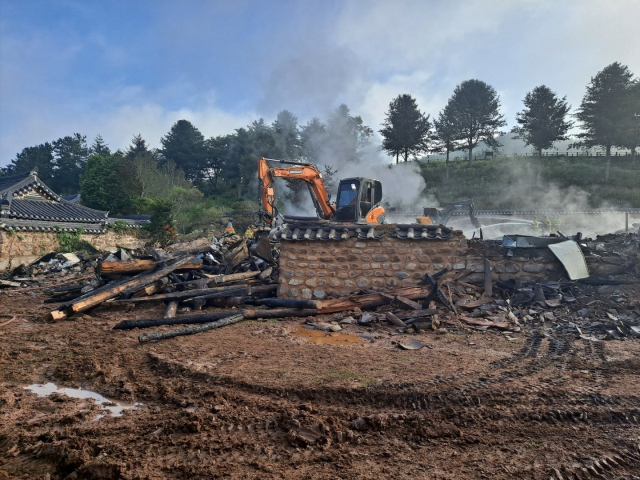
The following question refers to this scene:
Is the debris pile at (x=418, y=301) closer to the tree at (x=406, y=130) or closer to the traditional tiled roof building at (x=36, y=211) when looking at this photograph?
the traditional tiled roof building at (x=36, y=211)

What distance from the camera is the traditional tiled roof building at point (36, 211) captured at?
17.7 m

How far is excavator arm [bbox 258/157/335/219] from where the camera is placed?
13.0m

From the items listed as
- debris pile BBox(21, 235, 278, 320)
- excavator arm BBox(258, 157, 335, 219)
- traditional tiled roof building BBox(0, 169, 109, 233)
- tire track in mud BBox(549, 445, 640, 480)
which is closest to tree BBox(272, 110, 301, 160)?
traditional tiled roof building BBox(0, 169, 109, 233)

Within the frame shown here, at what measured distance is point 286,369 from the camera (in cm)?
440

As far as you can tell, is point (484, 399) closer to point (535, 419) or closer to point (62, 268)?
point (535, 419)

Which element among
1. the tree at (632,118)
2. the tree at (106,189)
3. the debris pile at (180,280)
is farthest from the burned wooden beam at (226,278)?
the tree at (632,118)

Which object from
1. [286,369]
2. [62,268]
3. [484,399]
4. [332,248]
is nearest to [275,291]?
[332,248]

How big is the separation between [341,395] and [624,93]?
44.8 m

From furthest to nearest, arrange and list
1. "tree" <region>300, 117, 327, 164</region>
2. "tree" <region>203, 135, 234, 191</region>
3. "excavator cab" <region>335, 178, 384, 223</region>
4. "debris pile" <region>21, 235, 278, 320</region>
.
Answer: "tree" <region>203, 135, 234, 191</region> → "tree" <region>300, 117, 327, 164</region> → "excavator cab" <region>335, 178, 384, 223</region> → "debris pile" <region>21, 235, 278, 320</region>

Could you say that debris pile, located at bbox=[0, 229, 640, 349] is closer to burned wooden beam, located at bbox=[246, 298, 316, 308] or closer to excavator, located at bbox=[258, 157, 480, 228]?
burned wooden beam, located at bbox=[246, 298, 316, 308]

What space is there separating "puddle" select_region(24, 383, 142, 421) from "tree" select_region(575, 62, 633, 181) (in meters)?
41.3

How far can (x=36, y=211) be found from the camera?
19.8m

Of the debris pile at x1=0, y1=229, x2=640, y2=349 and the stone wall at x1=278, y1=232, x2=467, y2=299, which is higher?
the stone wall at x1=278, y1=232, x2=467, y2=299

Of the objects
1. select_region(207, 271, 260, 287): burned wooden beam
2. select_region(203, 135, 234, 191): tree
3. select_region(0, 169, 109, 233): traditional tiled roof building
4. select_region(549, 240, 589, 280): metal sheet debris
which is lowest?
select_region(207, 271, 260, 287): burned wooden beam
